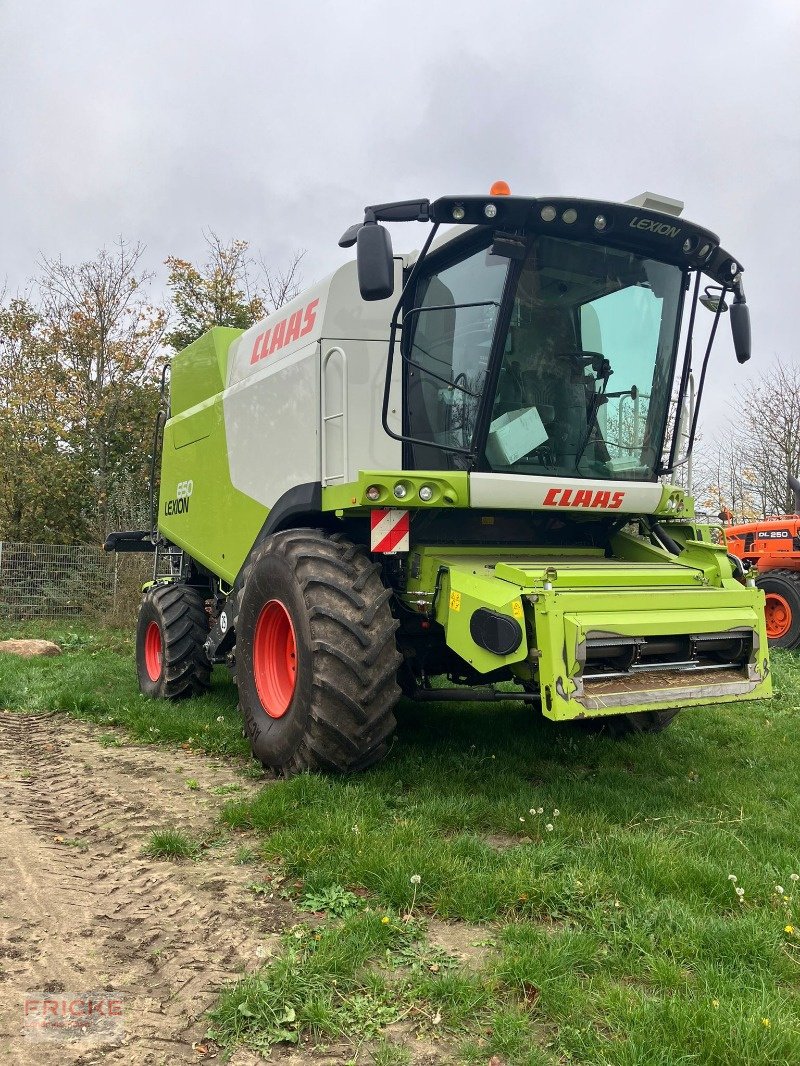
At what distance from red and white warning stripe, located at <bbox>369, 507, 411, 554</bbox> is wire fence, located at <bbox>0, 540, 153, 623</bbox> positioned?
10.9 m

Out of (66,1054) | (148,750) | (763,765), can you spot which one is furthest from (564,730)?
(66,1054)

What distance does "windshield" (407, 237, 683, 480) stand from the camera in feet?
14.7

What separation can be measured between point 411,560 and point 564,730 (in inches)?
76.2

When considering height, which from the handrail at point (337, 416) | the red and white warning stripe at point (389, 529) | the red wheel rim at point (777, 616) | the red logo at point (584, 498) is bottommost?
the red wheel rim at point (777, 616)

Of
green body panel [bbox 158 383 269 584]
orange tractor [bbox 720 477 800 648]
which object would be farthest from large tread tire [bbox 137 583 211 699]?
orange tractor [bbox 720 477 800 648]

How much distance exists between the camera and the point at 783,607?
34.1 feet

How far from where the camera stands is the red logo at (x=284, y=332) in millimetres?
5137

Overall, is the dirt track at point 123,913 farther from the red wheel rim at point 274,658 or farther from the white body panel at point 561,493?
the white body panel at point 561,493

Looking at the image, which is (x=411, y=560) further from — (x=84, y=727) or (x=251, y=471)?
(x=84, y=727)

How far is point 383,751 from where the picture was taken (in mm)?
4184

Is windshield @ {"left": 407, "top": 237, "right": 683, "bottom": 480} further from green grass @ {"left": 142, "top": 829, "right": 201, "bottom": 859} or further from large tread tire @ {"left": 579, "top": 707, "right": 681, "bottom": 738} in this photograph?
green grass @ {"left": 142, "top": 829, "right": 201, "bottom": 859}

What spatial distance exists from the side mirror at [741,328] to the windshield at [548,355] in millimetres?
345

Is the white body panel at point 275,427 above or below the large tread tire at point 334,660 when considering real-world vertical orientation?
above

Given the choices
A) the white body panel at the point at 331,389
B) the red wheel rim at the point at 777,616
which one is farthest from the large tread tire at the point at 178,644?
the red wheel rim at the point at 777,616
